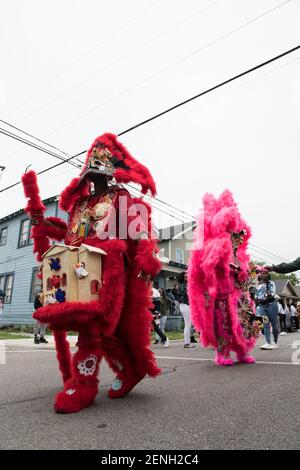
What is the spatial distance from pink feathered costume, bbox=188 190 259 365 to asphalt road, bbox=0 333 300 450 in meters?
0.92

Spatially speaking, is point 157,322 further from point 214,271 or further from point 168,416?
point 168,416

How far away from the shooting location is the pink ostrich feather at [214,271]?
4465mm

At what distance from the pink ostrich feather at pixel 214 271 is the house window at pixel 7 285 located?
15203mm

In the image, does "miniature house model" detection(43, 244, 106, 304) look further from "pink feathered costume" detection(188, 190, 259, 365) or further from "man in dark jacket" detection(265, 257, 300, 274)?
"pink feathered costume" detection(188, 190, 259, 365)

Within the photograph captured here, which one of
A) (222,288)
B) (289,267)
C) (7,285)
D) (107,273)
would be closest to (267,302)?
(222,288)

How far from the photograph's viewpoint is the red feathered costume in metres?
2.33

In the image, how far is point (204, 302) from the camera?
15.2 ft

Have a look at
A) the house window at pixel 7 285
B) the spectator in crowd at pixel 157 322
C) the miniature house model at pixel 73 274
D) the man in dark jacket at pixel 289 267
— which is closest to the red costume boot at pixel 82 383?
the miniature house model at pixel 73 274

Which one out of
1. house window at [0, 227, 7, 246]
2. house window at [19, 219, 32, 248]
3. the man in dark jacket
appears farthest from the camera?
house window at [0, 227, 7, 246]

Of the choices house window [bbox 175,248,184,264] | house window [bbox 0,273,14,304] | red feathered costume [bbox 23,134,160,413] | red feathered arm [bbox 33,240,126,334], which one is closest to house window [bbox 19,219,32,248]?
house window [bbox 0,273,14,304]

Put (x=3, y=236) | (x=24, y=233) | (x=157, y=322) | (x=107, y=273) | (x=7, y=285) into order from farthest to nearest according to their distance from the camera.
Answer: (x=3, y=236) < (x=7, y=285) < (x=24, y=233) < (x=157, y=322) < (x=107, y=273)

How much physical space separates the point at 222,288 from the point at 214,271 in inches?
9.6

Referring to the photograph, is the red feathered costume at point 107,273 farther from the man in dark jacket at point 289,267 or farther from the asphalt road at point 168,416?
the man in dark jacket at point 289,267

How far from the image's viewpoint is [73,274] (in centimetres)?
238
